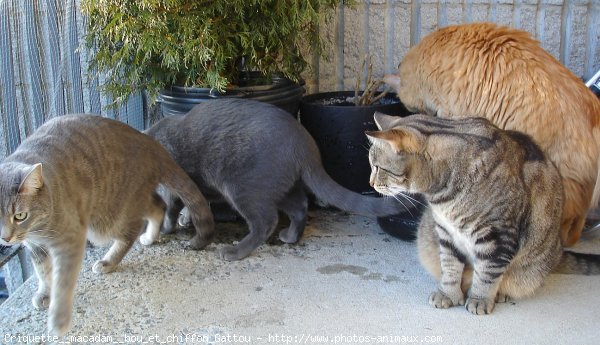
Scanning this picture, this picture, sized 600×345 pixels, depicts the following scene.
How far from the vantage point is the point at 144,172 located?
2855mm

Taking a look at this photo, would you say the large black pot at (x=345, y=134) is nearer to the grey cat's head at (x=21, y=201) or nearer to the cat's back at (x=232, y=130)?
the cat's back at (x=232, y=130)

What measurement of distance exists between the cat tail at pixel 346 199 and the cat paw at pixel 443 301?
43 centimetres

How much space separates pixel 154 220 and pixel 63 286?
2.61 feet

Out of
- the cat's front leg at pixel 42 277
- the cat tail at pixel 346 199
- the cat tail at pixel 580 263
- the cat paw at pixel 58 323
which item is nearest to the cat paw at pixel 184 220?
the cat tail at pixel 346 199

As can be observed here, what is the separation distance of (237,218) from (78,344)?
4.57 ft

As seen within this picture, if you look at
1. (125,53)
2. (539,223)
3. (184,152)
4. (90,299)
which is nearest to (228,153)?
(184,152)

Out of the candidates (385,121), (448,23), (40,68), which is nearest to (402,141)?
(385,121)

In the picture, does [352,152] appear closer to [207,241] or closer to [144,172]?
[207,241]

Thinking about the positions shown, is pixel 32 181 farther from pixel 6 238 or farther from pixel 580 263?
pixel 580 263

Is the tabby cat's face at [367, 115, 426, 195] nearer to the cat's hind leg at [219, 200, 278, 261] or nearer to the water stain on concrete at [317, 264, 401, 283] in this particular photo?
the water stain on concrete at [317, 264, 401, 283]

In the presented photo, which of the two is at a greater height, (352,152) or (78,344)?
(352,152)

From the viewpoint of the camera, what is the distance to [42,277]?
262 cm

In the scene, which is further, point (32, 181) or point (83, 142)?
point (83, 142)

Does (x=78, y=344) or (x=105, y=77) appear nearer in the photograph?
(x=78, y=344)
